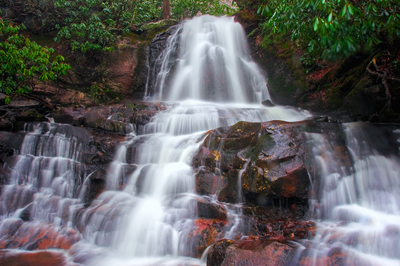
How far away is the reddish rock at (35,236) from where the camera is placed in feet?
17.4

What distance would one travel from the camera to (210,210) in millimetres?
5094

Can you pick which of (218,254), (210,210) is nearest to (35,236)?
(210,210)

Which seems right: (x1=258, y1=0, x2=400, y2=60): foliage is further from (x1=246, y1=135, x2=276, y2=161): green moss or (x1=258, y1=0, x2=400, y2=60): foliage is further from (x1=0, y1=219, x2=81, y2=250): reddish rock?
(x1=0, y1=219, x2=81, y2=250): reddish rock

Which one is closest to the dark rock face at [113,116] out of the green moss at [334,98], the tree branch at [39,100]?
the tree branch at [39,100]

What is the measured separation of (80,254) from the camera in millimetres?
4945

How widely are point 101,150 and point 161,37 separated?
913 centimetres

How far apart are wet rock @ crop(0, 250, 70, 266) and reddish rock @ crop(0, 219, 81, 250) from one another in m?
0.20

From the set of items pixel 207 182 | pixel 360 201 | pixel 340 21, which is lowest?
pixel 360 201

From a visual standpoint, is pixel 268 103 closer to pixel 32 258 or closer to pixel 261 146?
pixel 261 146

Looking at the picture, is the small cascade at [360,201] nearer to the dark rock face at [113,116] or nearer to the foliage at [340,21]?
the foliage at [340,21]

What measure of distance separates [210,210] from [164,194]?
1464 millimetres

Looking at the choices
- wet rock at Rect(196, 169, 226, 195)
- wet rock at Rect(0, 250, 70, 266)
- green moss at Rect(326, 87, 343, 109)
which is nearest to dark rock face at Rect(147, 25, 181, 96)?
green moss at Rect(326, 87, 343, 109)

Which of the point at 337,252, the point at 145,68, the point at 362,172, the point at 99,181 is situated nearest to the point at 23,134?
the point at 99,181

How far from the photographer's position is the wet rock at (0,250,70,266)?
4609 millimetres
